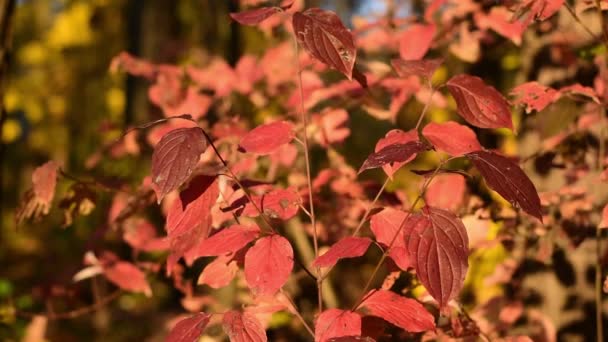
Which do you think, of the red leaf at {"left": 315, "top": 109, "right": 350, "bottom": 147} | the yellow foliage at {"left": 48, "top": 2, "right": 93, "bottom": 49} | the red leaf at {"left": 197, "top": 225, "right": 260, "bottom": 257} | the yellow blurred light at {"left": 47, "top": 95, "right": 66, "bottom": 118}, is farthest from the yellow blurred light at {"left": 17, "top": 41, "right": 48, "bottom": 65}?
the red leaf at {"left": 197, "top": 225, "right": 260, "bottom": 257}

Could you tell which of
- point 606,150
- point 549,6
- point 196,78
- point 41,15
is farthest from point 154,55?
point 41,15

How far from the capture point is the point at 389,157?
1.16 metres

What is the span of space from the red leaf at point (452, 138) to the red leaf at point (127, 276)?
984 mm

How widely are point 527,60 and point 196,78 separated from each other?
1258mm

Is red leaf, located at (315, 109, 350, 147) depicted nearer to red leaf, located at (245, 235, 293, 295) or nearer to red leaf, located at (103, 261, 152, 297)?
red leaf, located at (103, 261, 152, 297)

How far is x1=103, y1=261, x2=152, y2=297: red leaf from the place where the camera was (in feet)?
6.70

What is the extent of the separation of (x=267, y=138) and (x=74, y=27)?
458 inches

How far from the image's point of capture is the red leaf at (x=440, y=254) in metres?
1.14

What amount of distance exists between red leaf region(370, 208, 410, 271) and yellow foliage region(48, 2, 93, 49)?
37.2ft

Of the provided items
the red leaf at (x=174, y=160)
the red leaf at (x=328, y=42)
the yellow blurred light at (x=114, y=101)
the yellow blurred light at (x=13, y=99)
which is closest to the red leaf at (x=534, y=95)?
the red leaf at (x=328, y=42)

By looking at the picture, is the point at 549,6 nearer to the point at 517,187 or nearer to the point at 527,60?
the point at 517,187

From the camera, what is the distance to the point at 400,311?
4.35 ft

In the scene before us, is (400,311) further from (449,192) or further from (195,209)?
(449,192)

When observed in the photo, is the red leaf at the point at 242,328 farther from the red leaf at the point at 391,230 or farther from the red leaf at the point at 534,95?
the red leaf at the point at 534,95
